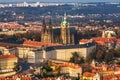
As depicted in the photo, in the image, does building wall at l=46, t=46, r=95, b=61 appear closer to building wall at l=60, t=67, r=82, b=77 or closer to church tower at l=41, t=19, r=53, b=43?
church tower at l=41, t=19, r=53, b=43

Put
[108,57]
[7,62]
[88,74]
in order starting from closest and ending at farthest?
1. [88,74]
2. [7,62]
3. [108,57]

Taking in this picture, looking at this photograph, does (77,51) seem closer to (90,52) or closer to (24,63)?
(90,52)

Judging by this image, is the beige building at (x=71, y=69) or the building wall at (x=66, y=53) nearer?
the beige building at (x=71, y=69)

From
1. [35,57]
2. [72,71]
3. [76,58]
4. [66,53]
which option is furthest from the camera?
[66,53]

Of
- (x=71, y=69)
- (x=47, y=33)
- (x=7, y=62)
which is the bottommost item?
(x=71, y=69)

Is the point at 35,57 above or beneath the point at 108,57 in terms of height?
above

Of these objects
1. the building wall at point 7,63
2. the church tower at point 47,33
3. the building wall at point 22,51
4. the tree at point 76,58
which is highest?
the church tower at point 47,33

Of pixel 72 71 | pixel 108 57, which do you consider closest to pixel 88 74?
pixel 72 71

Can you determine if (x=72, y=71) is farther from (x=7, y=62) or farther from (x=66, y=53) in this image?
(x=66, y=53)

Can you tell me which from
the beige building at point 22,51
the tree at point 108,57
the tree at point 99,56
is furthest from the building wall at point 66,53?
the tree at point 108,57

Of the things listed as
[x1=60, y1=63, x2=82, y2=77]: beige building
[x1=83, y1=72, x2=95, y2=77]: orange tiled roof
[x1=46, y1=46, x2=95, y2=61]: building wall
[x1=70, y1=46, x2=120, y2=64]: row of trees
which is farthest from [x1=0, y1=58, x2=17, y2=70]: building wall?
[x1=83, y1=72, x2=95, y2=77]: orange tiled roof

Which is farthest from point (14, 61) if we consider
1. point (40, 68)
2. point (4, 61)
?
point (40, 68)

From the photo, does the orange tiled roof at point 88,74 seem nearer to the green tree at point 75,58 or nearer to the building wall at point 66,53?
the green tree at point 75,58
